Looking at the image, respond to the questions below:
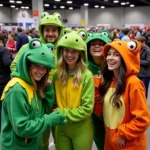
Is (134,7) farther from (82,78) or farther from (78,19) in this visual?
(82,78)

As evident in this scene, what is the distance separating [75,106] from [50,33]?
3.30 feet

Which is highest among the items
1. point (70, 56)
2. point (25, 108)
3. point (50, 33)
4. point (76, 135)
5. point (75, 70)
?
point (50, 33)

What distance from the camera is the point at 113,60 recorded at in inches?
77.6

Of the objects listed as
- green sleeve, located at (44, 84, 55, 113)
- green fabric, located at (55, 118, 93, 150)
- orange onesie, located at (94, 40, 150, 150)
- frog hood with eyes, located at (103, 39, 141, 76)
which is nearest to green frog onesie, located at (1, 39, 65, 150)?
green sleeve, located at (44, 84, 55, 113)

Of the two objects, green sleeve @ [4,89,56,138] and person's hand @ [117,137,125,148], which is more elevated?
green sleeve @ [4,89,56,138]

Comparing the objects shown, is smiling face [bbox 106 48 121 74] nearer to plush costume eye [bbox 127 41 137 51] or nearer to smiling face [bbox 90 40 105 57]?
plush costume eye [bbox 127 41 137 51]

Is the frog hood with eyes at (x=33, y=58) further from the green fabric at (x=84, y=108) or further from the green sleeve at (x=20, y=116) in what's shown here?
the green fabric at (x=84, y=108)

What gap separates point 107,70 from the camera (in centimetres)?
217

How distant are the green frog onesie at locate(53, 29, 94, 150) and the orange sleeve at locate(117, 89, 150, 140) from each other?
33 cm

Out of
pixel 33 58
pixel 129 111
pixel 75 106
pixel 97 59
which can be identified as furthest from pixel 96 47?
pixel 33 58

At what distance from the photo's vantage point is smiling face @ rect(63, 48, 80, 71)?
2.08 meters

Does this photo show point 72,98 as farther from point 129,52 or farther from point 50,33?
point 50,33

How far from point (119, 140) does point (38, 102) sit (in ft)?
2.30

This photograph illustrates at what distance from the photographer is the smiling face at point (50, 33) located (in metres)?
2.68
